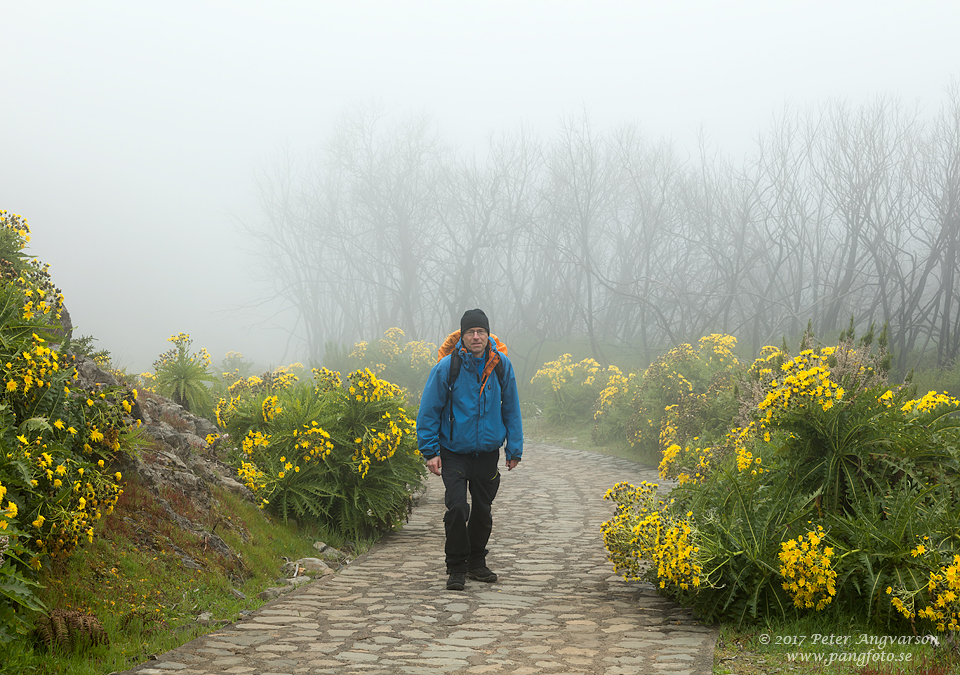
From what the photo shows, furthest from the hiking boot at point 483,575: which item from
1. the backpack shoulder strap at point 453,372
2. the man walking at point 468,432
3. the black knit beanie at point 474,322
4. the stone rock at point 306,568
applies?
the black knit beanie at point 474,322

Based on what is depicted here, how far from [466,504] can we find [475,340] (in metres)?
1.30

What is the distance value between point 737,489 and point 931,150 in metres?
16.3

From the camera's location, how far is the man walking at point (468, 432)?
18.6ft

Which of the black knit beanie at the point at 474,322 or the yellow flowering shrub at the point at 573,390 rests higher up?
the black knit beanie at the point at 474,322

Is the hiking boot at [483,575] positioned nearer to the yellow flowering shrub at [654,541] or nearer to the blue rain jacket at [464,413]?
the blue rain jacket at [464,413]

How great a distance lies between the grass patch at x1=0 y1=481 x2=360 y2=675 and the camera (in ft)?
11.9

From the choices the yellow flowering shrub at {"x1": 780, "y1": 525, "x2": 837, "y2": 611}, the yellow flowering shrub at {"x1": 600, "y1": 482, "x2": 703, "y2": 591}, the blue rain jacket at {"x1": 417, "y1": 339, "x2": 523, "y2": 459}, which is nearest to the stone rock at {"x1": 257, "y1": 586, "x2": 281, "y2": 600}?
the blue rain jacket at {"x1": 417, "y1": 339, "x2": 523, "y2": 459}

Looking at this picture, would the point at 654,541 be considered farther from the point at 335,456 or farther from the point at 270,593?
the point at 335,456

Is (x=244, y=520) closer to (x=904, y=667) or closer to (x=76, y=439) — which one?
(x=76, y=439)

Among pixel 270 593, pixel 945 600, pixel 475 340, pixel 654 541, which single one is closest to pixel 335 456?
pixel 270 593

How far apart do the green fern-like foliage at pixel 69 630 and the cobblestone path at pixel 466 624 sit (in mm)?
287

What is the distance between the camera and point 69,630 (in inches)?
140

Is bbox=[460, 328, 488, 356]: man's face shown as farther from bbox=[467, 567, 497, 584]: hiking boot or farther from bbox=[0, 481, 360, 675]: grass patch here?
bbox=[0, 481, 360, 675]: grass patch

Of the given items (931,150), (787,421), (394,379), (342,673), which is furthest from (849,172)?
(342,673)
